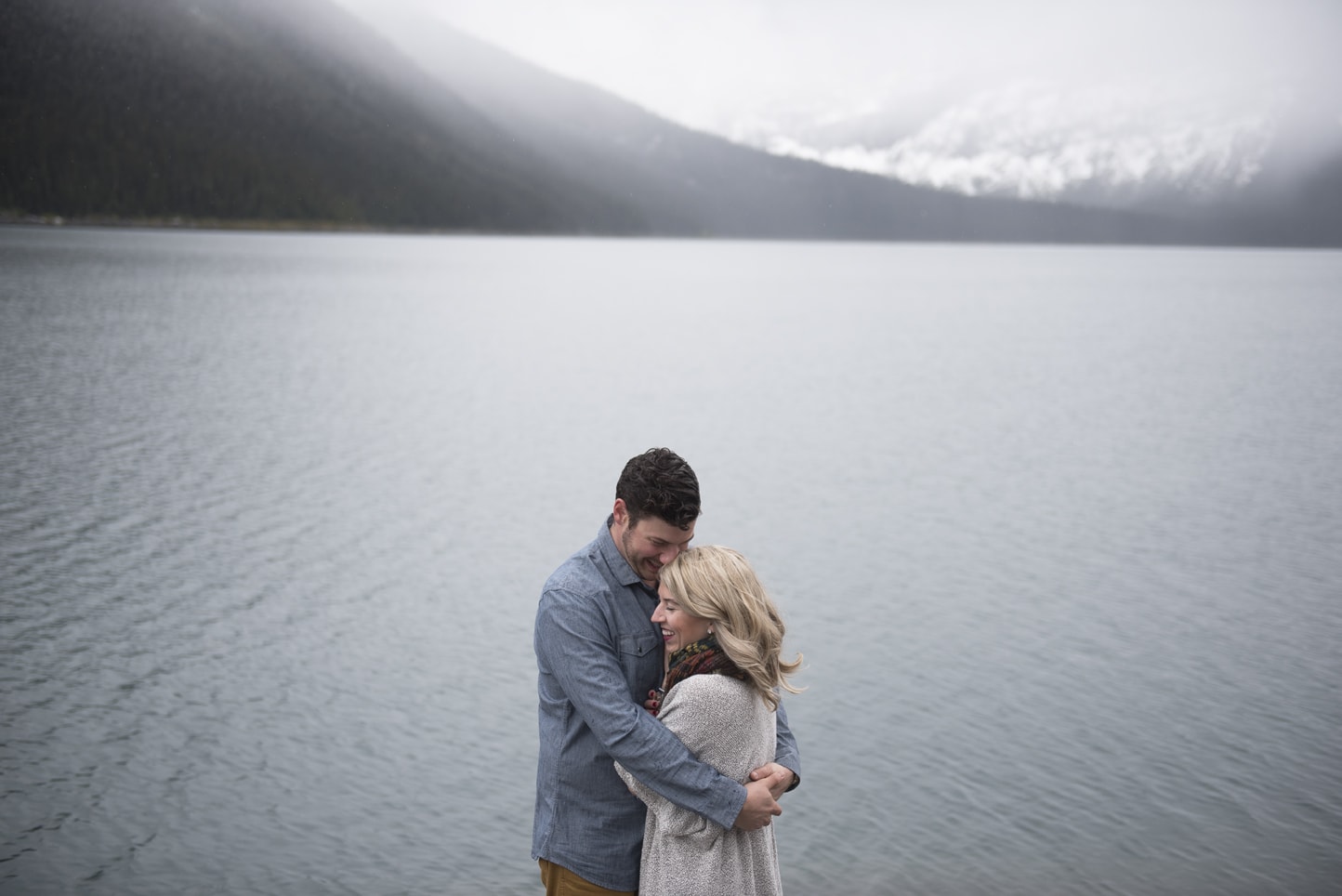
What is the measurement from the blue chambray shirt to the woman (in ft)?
0.39

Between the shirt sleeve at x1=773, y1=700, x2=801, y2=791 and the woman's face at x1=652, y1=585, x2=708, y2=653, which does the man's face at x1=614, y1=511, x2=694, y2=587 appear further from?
the shirt sleeve at x1=773, y1=700, x2=801, y2=791

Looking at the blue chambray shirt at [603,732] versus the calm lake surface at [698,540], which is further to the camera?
the calm lake surface at [698,540]

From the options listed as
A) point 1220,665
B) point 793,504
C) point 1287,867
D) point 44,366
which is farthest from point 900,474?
point 44,366

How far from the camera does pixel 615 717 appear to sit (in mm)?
3705

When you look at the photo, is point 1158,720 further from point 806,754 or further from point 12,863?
point 12,863

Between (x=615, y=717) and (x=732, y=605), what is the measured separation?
0.55 meters

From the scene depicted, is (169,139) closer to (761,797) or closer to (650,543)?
(650,543)

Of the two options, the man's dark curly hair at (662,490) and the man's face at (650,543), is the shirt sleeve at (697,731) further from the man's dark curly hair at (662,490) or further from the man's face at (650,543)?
the man's dark curly hair at (662,490)

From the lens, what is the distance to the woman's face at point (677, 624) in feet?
12.3

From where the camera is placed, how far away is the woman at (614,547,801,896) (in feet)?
12.0

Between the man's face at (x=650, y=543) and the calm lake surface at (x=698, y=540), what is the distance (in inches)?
243

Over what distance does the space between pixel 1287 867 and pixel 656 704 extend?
26.6ft

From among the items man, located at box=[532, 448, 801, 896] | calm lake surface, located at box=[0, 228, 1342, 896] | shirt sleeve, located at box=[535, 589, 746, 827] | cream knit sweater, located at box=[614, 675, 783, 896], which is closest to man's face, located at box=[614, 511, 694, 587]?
man, located at box=[532, 448, 801, 896]

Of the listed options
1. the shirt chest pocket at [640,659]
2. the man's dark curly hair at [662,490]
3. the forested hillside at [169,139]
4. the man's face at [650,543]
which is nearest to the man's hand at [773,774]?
the shirt chest pocket at [640,659]
